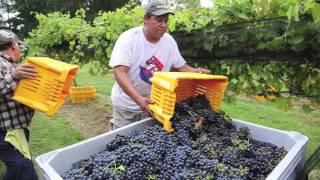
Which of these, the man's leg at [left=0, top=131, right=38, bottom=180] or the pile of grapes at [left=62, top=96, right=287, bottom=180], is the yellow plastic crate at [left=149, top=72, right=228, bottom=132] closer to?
the pile of grapes at [left=62, top=96, right=287, bottom=180]

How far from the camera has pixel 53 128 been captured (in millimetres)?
6430

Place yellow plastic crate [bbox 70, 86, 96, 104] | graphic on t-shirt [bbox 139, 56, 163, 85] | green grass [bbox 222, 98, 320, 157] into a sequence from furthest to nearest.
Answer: yellow plastic crate [bbox 70, 86, 96, 104] < green grass [bbox 222, 98, 320, 157] < graphic on t-shirt [bbox 139, 56, 163, 85]

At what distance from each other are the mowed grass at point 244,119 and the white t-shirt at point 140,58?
2567 mm

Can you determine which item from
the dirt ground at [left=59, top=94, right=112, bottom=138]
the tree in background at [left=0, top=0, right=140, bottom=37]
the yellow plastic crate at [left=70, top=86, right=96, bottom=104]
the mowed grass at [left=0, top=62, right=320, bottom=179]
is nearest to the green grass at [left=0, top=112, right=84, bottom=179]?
the mowed grass at [left=0, top=62, right=320, bottom=179]

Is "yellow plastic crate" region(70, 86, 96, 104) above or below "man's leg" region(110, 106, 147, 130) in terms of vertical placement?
below

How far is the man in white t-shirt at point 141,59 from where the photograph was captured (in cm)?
293

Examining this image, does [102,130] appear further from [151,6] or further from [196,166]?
[196,166]

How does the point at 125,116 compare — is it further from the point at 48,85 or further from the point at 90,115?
the point at 90,115

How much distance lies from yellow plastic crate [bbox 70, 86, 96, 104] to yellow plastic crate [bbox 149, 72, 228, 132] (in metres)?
5.55

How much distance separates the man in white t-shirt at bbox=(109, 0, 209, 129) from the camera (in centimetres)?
293

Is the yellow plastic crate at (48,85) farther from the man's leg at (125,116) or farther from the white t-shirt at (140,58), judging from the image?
the man's leg at (125,116)

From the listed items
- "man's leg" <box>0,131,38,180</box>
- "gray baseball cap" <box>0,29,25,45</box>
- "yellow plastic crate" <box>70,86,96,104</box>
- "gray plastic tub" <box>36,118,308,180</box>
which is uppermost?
"gray baseball cap" <box>0,29,25,45</box>

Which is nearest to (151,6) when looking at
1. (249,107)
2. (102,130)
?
(102,130)

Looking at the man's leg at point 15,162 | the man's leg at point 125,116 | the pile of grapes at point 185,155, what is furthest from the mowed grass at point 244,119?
the pile of grapes at point 185,155
